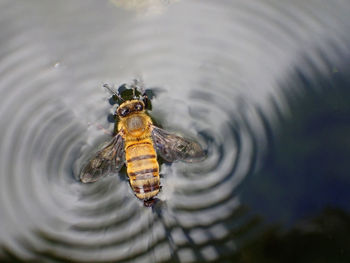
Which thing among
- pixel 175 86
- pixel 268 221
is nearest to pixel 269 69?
pixel 175 86

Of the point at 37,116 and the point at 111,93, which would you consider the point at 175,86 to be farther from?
the point at 37,116

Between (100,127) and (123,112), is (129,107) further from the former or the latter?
(100,127)

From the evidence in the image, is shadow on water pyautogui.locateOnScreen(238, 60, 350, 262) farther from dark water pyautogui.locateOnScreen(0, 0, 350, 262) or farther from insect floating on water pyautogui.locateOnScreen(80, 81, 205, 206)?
insect floating on water pyautogui.locateOnScreen(80, 81, 205, 206)

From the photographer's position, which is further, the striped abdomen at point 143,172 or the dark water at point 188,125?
the dark water at point 188,125

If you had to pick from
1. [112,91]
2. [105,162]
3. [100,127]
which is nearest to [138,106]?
[112,91]

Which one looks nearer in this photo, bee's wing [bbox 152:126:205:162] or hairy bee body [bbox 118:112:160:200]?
hairy bee body [bbox 118:112:160:200]

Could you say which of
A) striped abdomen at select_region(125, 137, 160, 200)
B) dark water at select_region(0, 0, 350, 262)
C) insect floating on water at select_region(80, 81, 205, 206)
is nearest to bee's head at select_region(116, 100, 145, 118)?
insect floating on water at select_region(80, 81, 205, 206)

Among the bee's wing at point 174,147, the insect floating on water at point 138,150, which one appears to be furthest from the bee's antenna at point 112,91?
the bee's wing at point 174,147

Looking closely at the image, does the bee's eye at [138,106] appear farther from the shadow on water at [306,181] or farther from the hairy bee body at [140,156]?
the shadow on water at [306,181]
